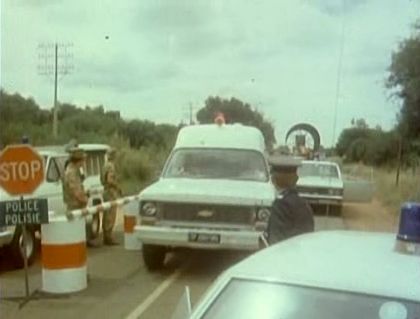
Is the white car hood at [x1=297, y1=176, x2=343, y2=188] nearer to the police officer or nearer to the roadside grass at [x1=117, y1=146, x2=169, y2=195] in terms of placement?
the roadside grass at [x1=117, y1=146, x2=169, y2=195]

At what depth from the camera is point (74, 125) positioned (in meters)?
18.1

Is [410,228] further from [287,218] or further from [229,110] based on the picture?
[229,110]

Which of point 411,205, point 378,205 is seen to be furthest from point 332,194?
point 411,205

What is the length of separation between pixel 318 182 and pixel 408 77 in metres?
5.80

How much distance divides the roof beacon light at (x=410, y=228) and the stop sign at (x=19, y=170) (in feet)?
17.9

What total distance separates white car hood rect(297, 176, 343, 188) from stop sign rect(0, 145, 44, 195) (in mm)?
11934

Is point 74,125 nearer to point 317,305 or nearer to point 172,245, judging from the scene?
point 172,245

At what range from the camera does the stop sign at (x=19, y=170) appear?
305 inches

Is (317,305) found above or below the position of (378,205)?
above

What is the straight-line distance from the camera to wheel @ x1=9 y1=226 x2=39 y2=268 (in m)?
9.71

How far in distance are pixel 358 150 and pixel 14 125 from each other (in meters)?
4.17

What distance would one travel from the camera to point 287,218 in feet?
16.4

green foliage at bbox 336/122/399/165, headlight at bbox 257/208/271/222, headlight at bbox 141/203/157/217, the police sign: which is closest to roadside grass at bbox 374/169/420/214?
green foliage at bbox 336/122/399/165

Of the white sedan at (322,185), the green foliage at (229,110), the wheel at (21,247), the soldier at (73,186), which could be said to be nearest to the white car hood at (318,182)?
the white sedan at (322,185)
